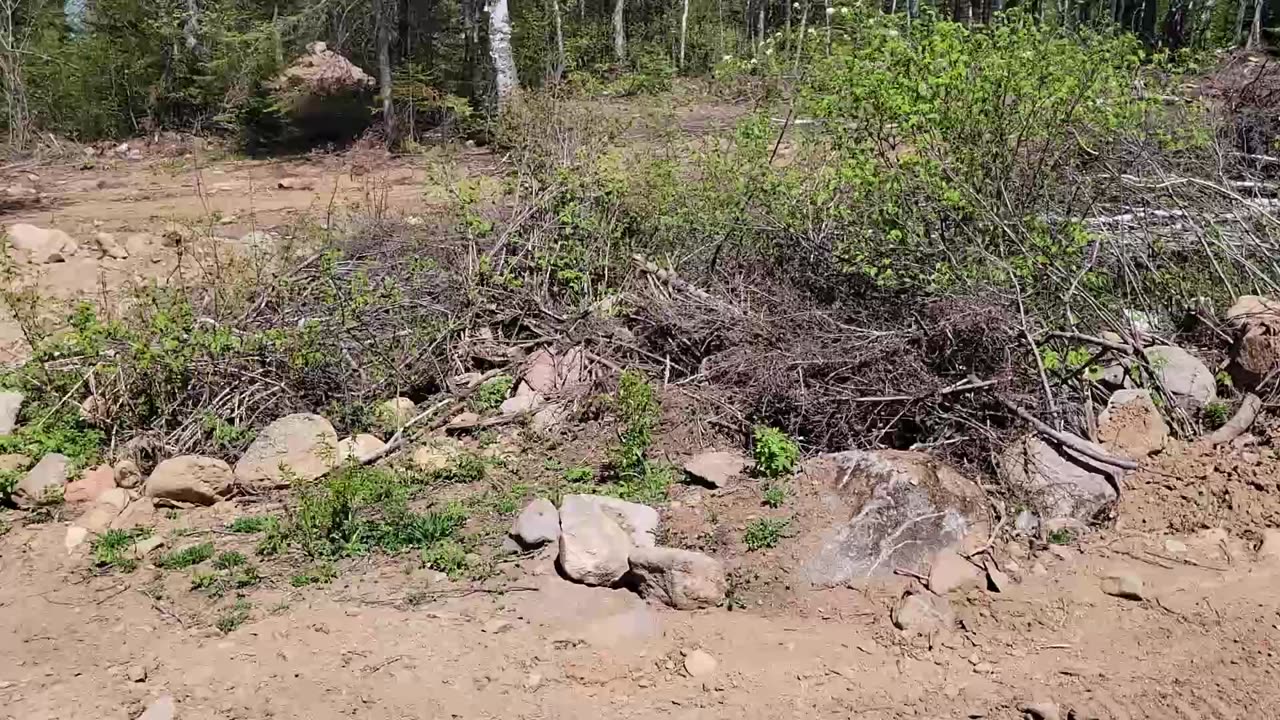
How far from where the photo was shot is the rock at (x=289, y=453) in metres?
5.20

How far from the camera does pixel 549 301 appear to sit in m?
6.82

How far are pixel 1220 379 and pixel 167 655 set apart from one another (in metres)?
4.89

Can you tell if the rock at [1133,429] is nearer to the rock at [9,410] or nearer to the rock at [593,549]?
the rock at [593,549]

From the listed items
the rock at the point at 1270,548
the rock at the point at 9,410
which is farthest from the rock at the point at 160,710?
the rock at the point at 1270,548

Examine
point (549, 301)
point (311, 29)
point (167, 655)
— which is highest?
point (311, 29)

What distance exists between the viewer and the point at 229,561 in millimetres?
4414

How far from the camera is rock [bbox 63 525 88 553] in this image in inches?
186

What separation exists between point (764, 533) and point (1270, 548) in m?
2.00

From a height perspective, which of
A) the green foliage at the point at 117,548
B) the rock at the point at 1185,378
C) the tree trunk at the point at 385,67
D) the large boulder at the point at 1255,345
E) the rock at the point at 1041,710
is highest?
the tree trunk at the point at 385,67

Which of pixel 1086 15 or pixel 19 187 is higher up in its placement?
pixel 1086 15

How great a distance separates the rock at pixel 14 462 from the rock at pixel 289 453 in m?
1.12

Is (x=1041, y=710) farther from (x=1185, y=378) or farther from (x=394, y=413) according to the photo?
(x=394, y=413)

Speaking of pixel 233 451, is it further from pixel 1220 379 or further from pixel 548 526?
pixel 1220 379

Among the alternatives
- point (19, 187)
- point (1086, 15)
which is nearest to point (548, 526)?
point (19, 187)
